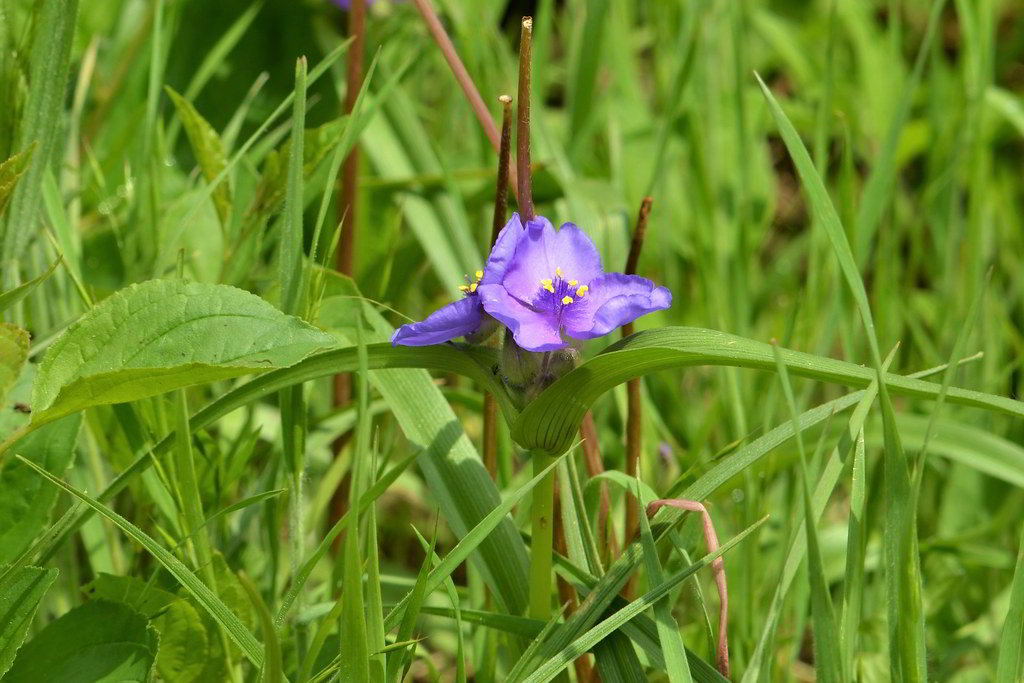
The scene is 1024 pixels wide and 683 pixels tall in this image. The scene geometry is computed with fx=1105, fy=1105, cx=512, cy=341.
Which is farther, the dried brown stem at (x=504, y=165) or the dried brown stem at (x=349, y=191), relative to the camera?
the dried brown stem at (x=349, y=191)

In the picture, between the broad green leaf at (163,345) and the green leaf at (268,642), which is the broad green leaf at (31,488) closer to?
the broad green leaf at (163,345)

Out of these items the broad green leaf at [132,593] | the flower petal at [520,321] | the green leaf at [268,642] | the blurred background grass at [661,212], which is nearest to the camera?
the green leaf at [268,642]

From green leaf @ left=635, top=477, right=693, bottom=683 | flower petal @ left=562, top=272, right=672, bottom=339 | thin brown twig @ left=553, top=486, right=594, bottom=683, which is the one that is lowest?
thin brown twig @ left=553, top=486, right=594, bottom=683

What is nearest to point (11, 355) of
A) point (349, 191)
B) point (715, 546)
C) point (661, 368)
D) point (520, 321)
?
point (520, 321)

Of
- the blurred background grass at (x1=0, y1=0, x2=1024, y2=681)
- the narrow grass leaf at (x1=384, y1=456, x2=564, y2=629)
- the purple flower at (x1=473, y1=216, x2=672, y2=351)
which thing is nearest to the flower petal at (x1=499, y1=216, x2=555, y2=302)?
the purple flower at (x1=473, y1=216, x2=672, y2=351)

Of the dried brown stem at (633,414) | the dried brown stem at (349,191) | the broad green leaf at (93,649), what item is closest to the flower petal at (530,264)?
the dried brown stem at (633,414)

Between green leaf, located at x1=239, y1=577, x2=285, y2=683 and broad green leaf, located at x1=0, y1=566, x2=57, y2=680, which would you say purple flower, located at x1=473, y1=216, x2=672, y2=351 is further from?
broad green leaf, located at x1=0, y1=566, x2=57, y2=680
